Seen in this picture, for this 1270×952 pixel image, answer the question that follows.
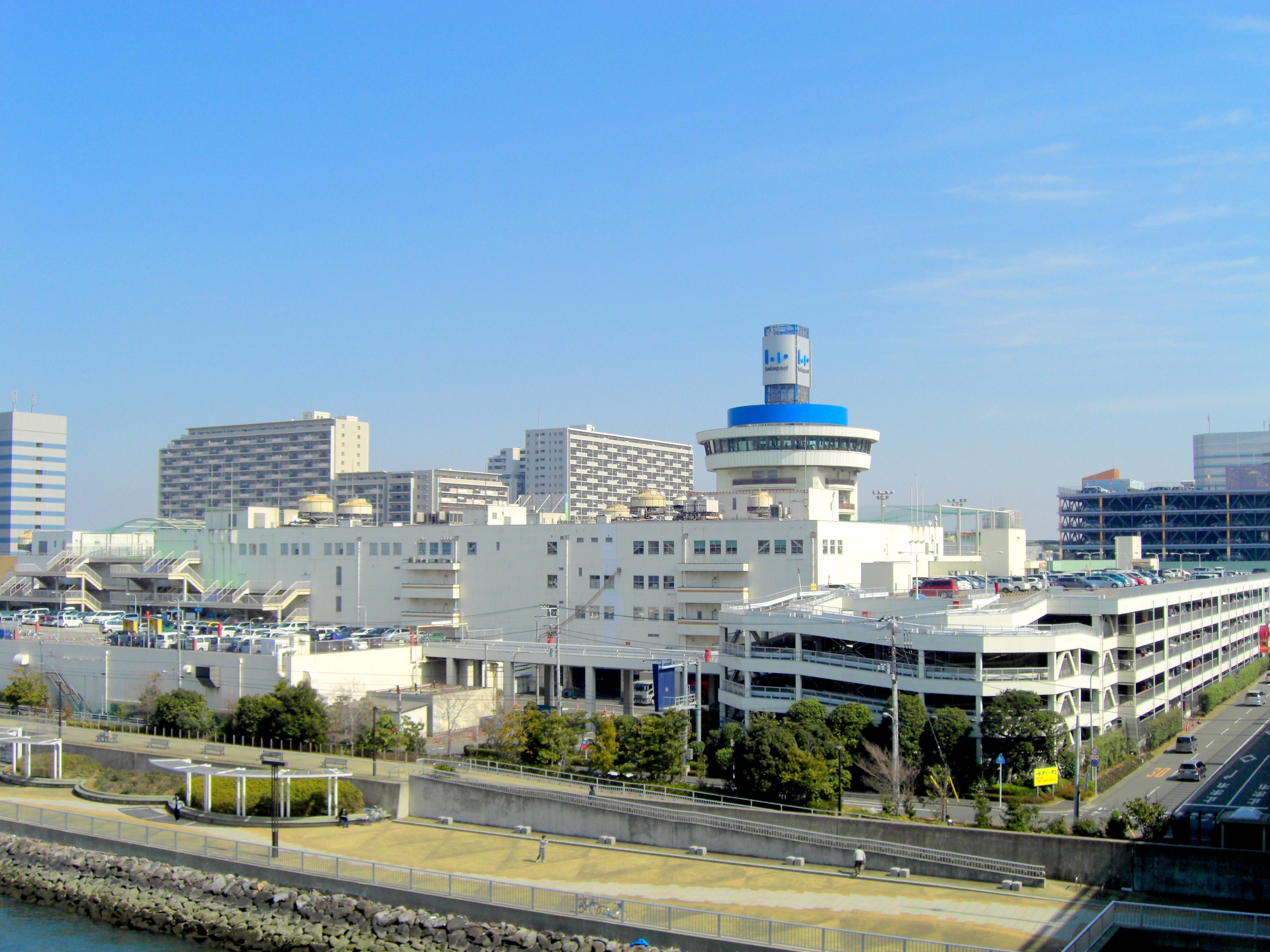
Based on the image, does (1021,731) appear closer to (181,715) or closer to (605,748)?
(605,748)

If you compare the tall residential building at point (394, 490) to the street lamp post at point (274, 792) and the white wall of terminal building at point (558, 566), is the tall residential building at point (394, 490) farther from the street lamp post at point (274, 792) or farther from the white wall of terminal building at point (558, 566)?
the street lamp post at point (274, 792)

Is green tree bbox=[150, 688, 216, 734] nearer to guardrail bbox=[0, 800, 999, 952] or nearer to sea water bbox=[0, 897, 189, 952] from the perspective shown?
guardrail bbox=[0, 800, 999, 952]

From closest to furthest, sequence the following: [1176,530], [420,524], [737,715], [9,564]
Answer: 1. [737,715]
2. [420,524]
3. [9,564]
4. [1176,530]

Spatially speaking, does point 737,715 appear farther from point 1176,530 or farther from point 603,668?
point 1176,530

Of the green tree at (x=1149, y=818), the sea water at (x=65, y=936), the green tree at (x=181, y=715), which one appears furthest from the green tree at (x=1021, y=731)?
the green tree at (x=181, y=715)

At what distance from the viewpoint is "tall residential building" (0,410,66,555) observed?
165 m

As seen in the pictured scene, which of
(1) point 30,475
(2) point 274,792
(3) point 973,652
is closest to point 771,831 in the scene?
(3) point 973,652

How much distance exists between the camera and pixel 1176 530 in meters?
162

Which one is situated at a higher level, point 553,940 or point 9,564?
point 9,564

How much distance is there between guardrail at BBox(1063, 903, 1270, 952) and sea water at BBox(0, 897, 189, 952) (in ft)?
90.6

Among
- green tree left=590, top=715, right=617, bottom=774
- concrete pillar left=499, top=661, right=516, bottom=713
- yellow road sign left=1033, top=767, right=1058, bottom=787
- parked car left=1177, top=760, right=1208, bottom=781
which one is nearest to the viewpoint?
yellow road sign left=1033, top=767, right=1058, bottom=787

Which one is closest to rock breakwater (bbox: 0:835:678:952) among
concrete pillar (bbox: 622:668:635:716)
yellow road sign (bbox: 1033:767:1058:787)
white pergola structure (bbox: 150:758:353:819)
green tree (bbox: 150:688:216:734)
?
white pergola structure (bbox: 150:758:353:819)

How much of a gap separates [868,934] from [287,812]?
78.3 feet

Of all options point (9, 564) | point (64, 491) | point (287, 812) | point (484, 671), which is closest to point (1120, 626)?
point (484, 671)
